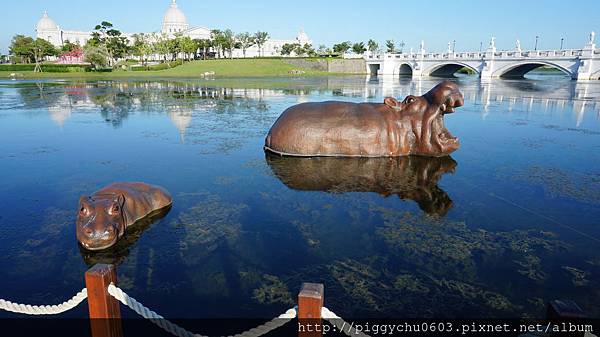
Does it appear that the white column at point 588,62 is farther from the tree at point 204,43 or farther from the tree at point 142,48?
the tree at point 204,43

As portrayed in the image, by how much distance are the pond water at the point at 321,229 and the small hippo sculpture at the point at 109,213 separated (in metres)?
0.22

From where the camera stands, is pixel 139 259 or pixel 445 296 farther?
pixel 139 259

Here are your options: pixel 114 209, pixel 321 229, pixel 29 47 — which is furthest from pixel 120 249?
pixel 29 47

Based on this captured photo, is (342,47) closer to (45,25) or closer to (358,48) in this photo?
(358,48)

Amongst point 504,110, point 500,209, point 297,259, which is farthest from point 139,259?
point 504,110

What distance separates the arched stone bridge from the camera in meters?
56.2

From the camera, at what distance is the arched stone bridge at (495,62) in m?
56.2

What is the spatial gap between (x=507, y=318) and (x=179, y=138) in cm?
1310

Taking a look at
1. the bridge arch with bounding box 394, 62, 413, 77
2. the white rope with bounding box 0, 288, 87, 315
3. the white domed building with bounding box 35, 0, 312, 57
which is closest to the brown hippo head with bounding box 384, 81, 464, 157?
the white rope with bounding box 0, 288, 87, 315

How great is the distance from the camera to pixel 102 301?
3359mm

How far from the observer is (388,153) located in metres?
11.7

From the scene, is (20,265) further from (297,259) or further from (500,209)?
(500,209)

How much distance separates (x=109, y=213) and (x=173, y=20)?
140472 mm

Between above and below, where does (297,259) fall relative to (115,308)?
below
